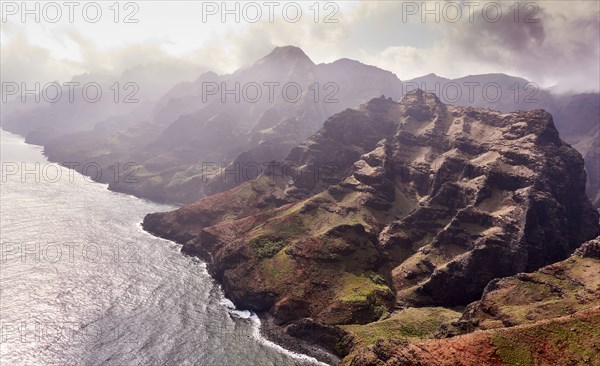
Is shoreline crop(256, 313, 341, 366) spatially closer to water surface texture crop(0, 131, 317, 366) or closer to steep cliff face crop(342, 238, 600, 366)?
water surface texture crop(0, 131, 317, 366)

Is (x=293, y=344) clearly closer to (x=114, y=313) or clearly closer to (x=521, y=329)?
(x=114, y=313)

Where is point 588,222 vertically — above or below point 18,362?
above

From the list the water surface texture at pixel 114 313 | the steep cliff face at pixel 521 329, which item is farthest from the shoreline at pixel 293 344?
the steep cliff face at pixel 521 329

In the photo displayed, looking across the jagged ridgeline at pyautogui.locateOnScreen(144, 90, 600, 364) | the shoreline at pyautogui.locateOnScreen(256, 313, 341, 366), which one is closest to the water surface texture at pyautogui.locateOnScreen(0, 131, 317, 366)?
the shoreline at pyautogui.locateOnScreen(256, 313, 341, 366)

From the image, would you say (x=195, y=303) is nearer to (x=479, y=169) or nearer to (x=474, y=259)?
(x=474, y=259)

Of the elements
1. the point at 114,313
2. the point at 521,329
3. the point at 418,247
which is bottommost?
the point at 114,313

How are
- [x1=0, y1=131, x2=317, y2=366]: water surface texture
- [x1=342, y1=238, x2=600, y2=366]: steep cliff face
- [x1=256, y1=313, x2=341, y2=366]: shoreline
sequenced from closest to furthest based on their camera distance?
[x1=342, y1=238, x2=600, y2=366]: steep cliff face < [x1=0, y1=131, x2=317, y2=366]: water surface texture < [x1=256, y1=313, x2=341, y2=366]: shoreline

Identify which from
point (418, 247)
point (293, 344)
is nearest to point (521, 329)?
point (293, 344)

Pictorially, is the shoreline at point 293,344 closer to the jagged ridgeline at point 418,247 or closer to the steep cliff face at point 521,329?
the jagged ridgeline at point 418,247

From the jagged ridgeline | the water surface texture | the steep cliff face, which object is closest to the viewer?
the steep cliff face

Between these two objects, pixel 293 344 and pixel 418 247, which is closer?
pixel 293 344

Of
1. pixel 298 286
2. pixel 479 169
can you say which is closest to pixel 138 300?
pixel 298 286
